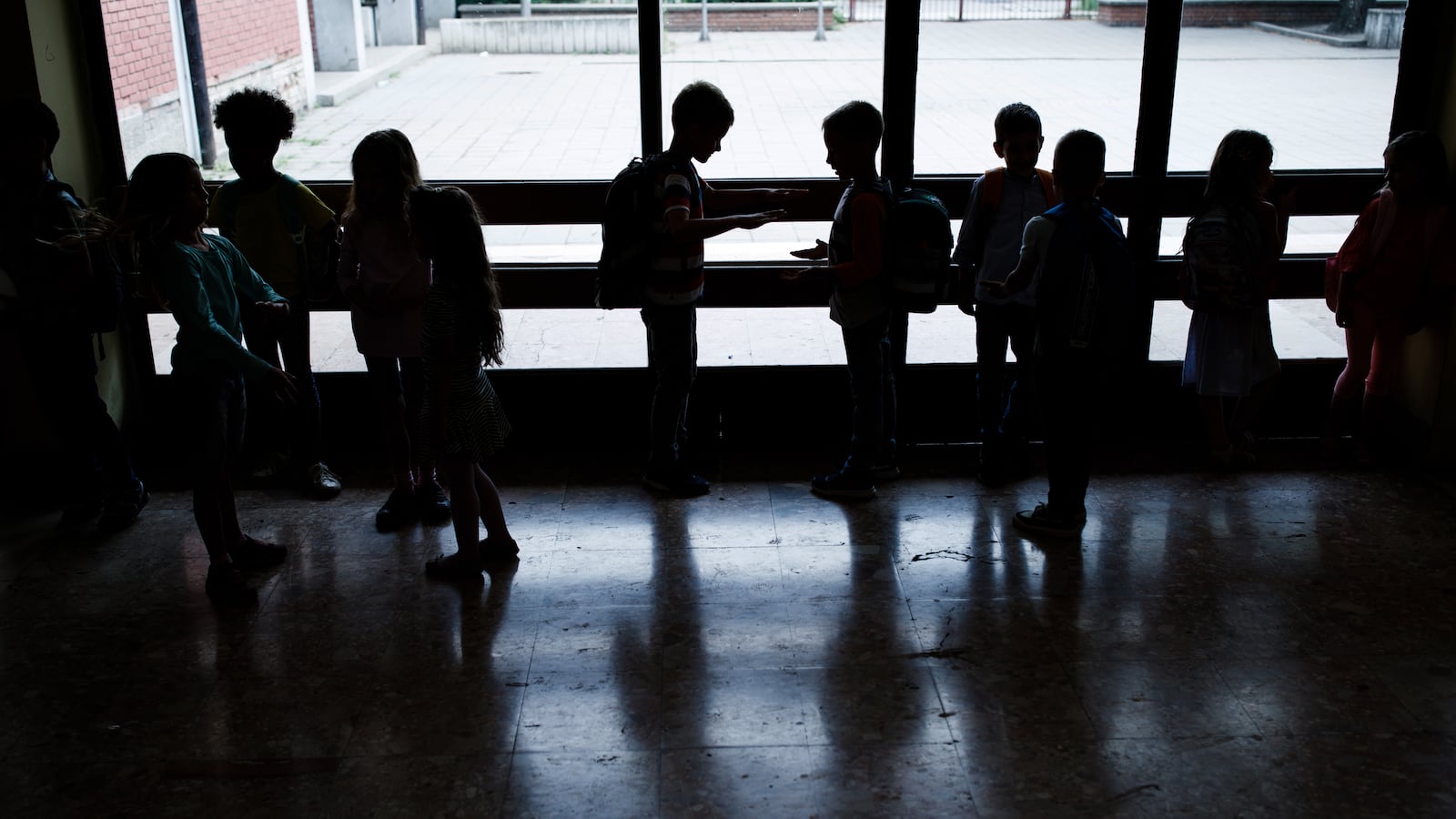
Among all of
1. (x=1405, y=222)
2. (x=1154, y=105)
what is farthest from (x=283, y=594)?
(x=1405, y=222)

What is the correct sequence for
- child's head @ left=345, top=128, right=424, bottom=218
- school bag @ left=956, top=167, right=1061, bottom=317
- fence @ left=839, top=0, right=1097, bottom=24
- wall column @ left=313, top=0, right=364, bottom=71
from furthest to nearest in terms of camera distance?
wall column @ left=313, top=0, right=364, bottom=71 < fence @ left=839, top=0, right=1097, bottom=24 < school bag @ left=956, top=167, right=1061, bottom=317 < child's head @ left=345, top=128, right=424, bottom=218

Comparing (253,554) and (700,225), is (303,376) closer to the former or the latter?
(253,554)

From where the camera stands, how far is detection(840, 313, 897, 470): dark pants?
440 centimetres

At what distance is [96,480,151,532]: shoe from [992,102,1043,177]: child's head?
349 cm

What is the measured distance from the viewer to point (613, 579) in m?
4.00

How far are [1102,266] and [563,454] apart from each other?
7.80 ft

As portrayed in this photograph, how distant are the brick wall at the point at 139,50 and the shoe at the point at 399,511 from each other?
1877 millimetres

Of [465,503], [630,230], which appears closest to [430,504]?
[465,503]

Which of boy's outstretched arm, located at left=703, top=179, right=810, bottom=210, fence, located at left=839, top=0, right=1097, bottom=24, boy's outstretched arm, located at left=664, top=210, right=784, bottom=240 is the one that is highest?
fence, located at left=839, top=0, right=1097, bottom=24

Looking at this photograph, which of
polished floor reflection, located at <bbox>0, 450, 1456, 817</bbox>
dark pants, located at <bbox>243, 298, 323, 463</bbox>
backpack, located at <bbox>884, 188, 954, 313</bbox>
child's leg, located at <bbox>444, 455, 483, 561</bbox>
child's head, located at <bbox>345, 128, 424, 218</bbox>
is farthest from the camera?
dark pants, located at <bbox>243, 298, 323, 463</bbox>

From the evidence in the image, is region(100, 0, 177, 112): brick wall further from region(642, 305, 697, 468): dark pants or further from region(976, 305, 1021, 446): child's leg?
region(976, 305, 1021, 446): child's leg

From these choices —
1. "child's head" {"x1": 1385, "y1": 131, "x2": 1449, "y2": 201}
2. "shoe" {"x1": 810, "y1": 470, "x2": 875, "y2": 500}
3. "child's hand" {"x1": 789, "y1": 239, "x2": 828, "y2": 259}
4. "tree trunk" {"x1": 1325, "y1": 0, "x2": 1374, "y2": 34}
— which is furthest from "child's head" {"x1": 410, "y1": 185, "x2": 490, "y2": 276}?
"tree trunk" {"x1": 1325, "y1": 0, "x2": 1374, "y2": 34}

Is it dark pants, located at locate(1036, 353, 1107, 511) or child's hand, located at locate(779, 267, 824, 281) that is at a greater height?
child's hand, located at locate(779, 267, 824, 281)

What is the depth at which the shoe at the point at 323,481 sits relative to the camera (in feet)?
15.3
